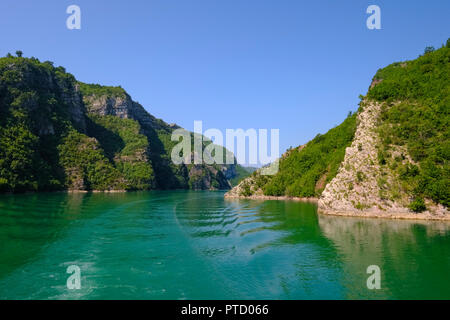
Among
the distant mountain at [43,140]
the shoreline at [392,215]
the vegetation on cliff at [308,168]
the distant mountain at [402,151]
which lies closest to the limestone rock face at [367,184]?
the distant mountain at [402,151]

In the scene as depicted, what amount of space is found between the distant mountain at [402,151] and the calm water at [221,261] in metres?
7.68

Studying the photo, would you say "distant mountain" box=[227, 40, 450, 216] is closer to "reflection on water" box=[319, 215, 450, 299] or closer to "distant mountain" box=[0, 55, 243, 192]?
"reflection on water" box=[319, 215, 450, 299]

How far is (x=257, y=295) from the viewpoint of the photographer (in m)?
15.5

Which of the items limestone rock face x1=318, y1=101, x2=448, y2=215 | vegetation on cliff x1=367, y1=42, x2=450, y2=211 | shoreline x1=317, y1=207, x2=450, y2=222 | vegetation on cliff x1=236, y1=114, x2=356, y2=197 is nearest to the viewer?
shoreline x1=317, y1=207, x2=450, y2=222

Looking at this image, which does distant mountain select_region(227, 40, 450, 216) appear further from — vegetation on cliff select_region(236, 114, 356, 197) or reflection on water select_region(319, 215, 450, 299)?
vegetation on cliff select_region(236, 114, 356, 197)

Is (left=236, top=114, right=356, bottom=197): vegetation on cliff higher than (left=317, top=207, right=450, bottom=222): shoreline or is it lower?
higher

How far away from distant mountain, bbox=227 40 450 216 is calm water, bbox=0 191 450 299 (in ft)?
25.2

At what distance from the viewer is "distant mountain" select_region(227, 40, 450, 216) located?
4222cm

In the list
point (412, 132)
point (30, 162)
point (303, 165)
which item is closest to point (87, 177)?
point (30, 162)

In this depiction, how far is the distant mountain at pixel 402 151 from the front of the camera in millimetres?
42219

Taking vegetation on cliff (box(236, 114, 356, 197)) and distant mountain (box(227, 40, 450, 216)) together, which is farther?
vegetation on cliff (box(236, 114, 356, 197))

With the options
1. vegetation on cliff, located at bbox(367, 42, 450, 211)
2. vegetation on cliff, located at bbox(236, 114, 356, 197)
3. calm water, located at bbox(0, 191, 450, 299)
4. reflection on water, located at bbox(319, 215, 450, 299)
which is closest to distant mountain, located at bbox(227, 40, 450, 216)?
vegetation on cliff, located at bbox(367, 42, 450, 211)

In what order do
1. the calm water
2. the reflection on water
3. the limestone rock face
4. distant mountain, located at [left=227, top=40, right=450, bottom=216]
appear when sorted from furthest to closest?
the limestone rock face
distant mountain, located at [left=227, top=40, right=450, bottom=216]
the reflection on water
the calm water
